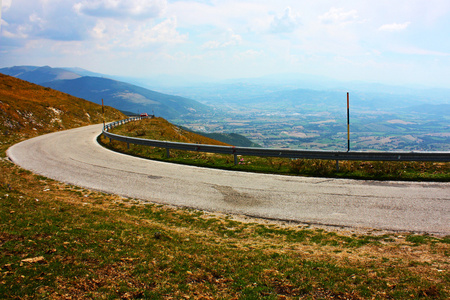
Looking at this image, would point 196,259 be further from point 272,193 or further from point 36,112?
point 36,112

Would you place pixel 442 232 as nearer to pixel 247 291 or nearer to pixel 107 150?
pixel 247 291

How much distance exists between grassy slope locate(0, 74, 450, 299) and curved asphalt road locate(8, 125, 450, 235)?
96 centimetres

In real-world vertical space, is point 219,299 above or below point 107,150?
below

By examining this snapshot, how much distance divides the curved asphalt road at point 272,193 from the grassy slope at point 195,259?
0.96 m

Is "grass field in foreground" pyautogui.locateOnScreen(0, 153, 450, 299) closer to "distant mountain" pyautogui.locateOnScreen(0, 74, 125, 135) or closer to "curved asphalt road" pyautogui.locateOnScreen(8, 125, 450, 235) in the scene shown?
"curved asphalt road" pyautogui.locateOnScreen(8, 125, 450, 235)

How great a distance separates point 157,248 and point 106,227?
1669 mm

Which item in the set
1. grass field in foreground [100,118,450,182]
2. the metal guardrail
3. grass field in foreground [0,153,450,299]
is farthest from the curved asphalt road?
the metal guardrail

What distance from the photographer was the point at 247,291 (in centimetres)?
431

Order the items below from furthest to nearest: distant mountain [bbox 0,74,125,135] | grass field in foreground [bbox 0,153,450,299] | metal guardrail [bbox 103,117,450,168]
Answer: distant mountain [bbox 0,74,125,135] → metal guardrail [bbox 103,117,450,168] → grass field in foreground [bbox 0,153,450,299]

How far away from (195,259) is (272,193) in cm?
Answer: 556

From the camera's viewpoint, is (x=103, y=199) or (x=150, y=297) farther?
(x=103, y=199)

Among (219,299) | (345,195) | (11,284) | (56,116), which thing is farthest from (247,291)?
(56,116)

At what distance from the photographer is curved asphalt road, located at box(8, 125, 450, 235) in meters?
8.06

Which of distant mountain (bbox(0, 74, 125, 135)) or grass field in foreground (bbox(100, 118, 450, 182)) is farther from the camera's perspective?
distant mountain (bbox(0, 74, 125, 135))
